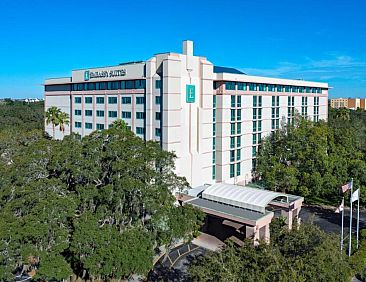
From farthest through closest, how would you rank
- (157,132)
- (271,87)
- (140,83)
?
(271,87) < (140,83) < (157,132)

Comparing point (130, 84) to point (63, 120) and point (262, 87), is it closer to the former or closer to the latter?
point (63, 120)

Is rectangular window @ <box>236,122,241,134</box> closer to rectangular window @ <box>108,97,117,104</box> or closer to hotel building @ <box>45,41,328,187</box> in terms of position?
hotel building @ <box>45,41,328,187</box>

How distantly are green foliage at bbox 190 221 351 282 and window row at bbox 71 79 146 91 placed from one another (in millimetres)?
28340

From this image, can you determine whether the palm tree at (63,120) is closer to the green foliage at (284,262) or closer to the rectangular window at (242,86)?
the rectangular window at (242,86)

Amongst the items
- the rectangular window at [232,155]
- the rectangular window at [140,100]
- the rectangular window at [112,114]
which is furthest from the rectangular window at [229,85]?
the rectangular window at [112,114]

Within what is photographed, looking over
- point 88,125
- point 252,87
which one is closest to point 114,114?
point 88,125

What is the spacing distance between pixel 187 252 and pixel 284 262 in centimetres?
1523

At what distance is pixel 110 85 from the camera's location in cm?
4938

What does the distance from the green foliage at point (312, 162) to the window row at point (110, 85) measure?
752 inches

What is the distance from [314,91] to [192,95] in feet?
112

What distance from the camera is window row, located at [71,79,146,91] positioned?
44.3 metres

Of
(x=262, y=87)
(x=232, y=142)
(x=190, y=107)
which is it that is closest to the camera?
(x=190, y=107)

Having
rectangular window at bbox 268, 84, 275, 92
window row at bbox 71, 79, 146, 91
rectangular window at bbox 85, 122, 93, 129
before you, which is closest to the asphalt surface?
rectangular window at bbox 268, 84, 275, 92

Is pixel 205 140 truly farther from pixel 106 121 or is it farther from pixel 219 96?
pixel 106 121
